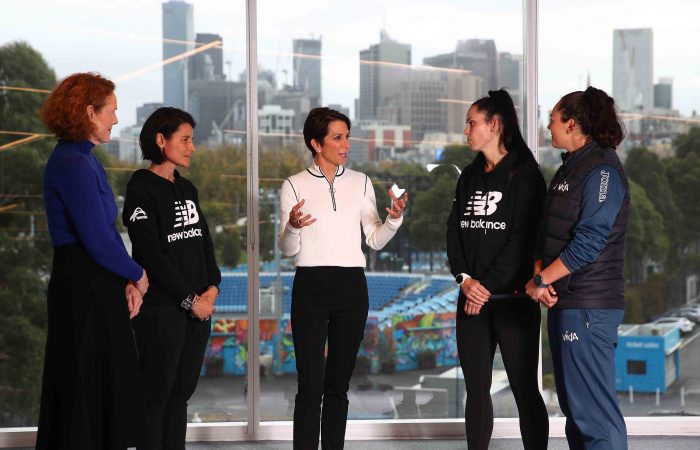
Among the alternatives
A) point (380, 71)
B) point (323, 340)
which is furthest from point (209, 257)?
point (380, 71)

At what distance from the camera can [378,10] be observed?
4.51 metres

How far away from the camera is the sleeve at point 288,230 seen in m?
3.46

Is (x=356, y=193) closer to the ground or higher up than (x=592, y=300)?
higher up

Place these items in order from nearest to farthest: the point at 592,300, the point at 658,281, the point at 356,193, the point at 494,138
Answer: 1. the point at 592,300
2. the point at 494,138
3. the point at 356,193
4. the point at 658,281

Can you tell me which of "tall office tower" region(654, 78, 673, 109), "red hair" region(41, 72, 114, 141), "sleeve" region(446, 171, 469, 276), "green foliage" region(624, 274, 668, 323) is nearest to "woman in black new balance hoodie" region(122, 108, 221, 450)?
"red hair" region(41, 72, 114, 141)

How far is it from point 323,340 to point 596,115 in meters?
1.32

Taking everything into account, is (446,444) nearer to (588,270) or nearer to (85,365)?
(588,270)

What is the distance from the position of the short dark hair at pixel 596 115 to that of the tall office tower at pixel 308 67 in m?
1.62

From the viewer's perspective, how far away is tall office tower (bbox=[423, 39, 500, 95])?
4504 millimetres

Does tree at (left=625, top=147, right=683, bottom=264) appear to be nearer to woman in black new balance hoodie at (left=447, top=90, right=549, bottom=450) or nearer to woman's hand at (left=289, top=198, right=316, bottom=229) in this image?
woman in black new balance hoodie at (left=447, top=90, right=549, bottom=450)

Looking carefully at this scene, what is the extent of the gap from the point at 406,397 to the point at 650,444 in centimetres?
118

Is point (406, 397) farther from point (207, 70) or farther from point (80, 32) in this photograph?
point (80, 32)

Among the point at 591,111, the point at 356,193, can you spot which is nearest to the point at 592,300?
the point at 591,111

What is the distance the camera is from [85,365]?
2.75 meters
